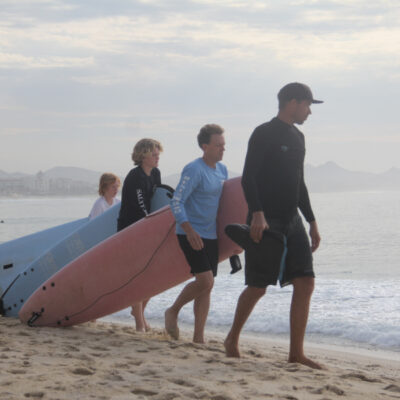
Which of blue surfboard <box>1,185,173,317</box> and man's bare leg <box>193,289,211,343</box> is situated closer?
man's bare leg <box>193,289,211,343</box>

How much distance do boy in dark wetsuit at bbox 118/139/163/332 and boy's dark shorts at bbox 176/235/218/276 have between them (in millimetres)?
848

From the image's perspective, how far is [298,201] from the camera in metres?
3.67

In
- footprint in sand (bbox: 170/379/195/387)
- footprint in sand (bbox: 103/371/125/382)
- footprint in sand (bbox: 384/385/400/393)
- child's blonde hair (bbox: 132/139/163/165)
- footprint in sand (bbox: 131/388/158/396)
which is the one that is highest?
child's blonde hair (bbox: 132/139/163/165)

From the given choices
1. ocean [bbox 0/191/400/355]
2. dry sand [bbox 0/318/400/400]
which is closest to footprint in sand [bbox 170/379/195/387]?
dry sand [bbox 0/318/400/400]

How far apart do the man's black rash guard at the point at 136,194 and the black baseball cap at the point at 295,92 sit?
4.93 feet

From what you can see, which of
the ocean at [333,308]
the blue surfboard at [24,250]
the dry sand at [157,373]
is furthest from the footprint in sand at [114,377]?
the blue surfboard at [24,250]

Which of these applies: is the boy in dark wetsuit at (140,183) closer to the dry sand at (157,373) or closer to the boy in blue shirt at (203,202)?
the boy in blue shirt at (203,202)

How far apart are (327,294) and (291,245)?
200 inches

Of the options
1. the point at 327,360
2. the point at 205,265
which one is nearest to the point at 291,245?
the point at 205,265

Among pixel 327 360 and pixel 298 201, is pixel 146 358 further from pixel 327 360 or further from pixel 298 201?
pixel 327 360

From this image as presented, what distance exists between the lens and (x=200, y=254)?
3.93m

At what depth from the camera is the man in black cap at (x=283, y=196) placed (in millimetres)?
3434

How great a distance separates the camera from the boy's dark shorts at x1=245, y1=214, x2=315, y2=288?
3.41 metres

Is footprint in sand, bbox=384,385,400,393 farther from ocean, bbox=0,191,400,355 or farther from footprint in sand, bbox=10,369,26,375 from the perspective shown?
ocean, bbox=0,191,400,355
